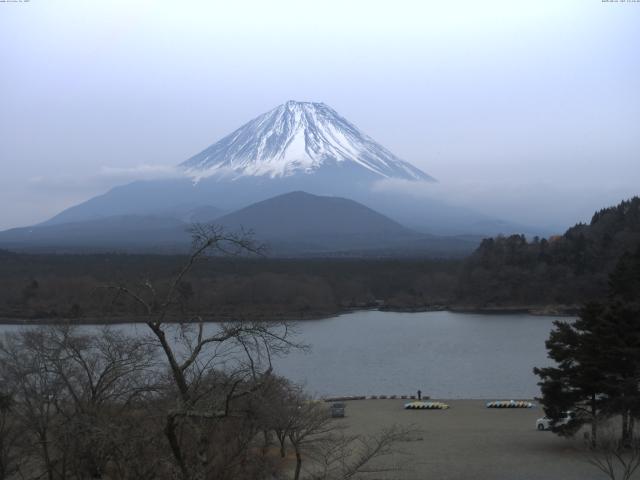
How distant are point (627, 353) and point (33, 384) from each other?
6.77 meters

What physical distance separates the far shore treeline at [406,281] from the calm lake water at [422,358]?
5.26 m

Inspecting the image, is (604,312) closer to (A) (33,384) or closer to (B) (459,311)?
(A) (33,384)

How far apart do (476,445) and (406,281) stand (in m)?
35.5

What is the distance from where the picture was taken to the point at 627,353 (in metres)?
10.1

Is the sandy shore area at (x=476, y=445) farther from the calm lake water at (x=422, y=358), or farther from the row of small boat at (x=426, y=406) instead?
the calm lake water at (x=422, y=358)

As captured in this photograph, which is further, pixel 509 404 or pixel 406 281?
pixel 406 281

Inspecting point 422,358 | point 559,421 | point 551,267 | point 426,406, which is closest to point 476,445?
point 559,421

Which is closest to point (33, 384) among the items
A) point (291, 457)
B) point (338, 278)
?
point (291, 457)

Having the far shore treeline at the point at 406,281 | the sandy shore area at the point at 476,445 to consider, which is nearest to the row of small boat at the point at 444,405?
the sandy shore area at the point at 476,445

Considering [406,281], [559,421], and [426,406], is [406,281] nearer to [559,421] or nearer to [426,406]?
[426,406]

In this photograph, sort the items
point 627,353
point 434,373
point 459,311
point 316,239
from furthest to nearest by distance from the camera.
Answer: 1. point 316,239
2. point 459,311
3. point 434,373
4. point 627,353

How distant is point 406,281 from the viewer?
154 ft

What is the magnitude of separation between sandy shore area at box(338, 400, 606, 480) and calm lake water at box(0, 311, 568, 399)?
2.25 metres

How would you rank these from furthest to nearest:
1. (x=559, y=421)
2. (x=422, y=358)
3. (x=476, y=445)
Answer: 1. (x=422, y=358)
2. (x=476, y=445)
3. (x=559, y=421)
